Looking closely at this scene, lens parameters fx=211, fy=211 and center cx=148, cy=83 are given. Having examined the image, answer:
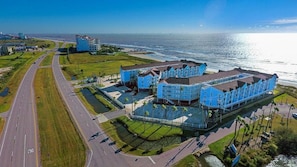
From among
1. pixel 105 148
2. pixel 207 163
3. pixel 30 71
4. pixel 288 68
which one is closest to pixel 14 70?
pixel 30 71

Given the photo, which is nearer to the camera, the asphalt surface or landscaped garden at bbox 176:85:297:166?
the asphalt surface

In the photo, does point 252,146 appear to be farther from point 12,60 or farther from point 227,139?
point 12,60

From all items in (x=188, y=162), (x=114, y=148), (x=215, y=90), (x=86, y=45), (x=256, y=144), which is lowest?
(x=188, y=162)

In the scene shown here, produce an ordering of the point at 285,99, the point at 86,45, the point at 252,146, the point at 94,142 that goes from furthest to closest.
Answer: the point at 86,45, the point at 285,99, the point at 252,146, the point at 94,142

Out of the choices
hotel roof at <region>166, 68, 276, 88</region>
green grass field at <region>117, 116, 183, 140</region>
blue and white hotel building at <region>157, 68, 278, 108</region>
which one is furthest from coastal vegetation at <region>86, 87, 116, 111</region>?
hotel roof at <region>166, 68, 276, 88</region>

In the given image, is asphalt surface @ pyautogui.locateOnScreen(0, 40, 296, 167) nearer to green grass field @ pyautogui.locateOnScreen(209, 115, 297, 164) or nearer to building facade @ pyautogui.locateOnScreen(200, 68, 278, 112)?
green grass field @ pyautogui.locateOnScreen(209, 115, 297, 164)

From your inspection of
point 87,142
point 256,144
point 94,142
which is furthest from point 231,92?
point 87,142
